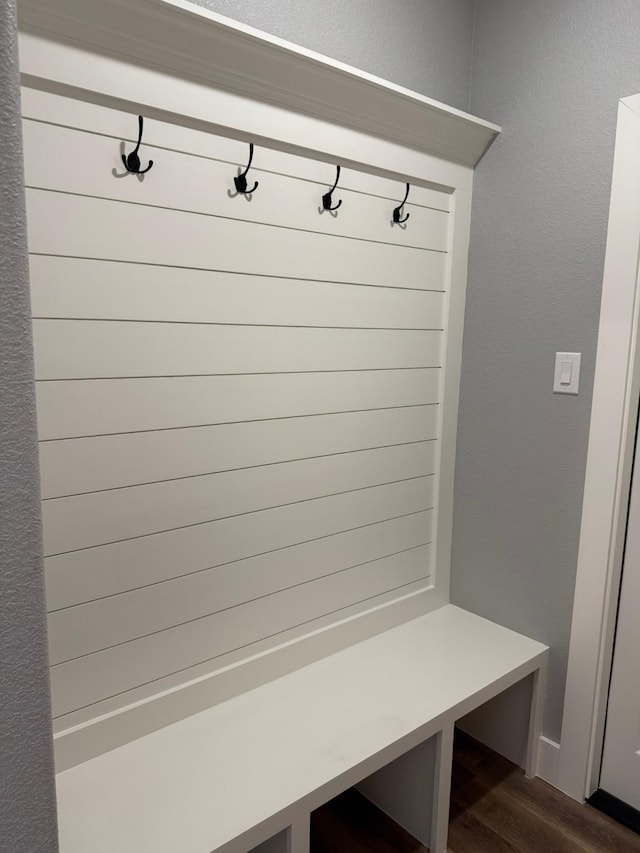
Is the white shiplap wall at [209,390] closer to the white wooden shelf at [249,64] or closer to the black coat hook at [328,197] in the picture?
the black coat hook at [328,197]

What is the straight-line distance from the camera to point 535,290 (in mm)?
1782

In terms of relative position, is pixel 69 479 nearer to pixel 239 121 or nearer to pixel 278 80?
pixel 239 121

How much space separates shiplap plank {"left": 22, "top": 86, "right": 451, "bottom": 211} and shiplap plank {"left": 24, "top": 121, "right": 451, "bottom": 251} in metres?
0.01

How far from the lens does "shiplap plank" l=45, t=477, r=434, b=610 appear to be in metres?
1.31

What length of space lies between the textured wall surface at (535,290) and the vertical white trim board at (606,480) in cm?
3

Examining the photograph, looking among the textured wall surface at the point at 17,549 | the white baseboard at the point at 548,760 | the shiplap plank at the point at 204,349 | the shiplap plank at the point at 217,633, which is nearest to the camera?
the textured wall surface at the point at 17,549

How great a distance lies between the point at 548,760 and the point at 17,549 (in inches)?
72.4

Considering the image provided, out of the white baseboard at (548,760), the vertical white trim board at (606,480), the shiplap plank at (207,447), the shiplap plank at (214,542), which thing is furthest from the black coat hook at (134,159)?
the white baseboard at (548,760)

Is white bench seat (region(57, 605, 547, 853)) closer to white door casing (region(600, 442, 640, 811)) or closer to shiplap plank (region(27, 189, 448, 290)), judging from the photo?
white door casing (region(600, 442, 640, 811))

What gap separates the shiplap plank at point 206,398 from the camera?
126 cm

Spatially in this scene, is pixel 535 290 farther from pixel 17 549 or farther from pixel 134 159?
pixel 17 549

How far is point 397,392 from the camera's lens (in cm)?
185

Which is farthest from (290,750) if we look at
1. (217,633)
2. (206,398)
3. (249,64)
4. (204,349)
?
(249,64)

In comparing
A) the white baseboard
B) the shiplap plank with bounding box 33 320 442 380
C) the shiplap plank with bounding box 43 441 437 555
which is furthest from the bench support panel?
the shiplap plank with bounding box 33 320 442 380
